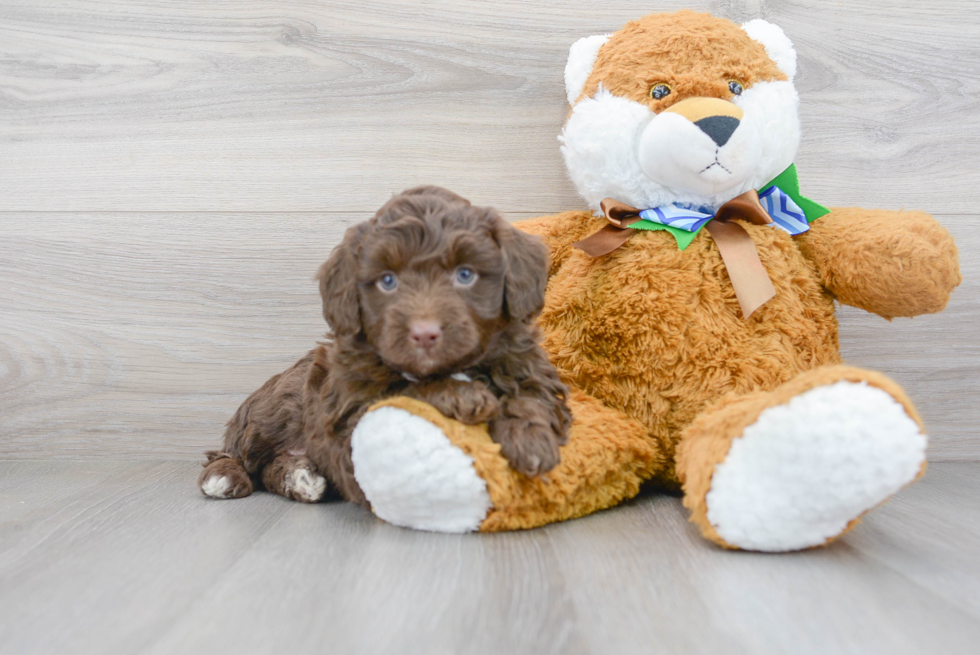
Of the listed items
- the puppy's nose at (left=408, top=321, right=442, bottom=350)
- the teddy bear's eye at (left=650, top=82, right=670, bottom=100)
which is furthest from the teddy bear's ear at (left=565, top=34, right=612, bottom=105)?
the puppy's nose at (left=408, top=321, right=442, bottom=350)

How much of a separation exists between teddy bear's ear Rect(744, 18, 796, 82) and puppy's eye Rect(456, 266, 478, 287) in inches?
35.0

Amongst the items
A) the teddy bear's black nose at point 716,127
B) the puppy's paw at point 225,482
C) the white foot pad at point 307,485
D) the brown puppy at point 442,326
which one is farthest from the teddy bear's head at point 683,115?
the puppy's paw at point 225,482

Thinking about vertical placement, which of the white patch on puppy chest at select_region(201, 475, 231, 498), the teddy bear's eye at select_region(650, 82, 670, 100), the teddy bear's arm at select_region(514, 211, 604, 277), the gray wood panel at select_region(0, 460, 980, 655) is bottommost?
the white patch on puppy chest at select_region(201, 475, 231, 498)

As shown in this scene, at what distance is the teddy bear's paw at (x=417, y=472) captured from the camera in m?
1.20

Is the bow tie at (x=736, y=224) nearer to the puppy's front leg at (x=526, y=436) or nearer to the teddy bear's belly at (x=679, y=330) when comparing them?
the teddy bear's belly at (x=679, y=330)

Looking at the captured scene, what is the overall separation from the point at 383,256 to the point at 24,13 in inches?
57.9

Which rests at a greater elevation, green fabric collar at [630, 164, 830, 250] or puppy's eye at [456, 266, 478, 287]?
green fabric collar at [630, 164, 830, 250]

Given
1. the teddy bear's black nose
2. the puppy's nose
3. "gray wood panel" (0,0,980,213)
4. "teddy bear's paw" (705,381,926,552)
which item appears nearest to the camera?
"teddy bear's paw" (705,381,926,552)

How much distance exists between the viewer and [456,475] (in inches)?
47.5

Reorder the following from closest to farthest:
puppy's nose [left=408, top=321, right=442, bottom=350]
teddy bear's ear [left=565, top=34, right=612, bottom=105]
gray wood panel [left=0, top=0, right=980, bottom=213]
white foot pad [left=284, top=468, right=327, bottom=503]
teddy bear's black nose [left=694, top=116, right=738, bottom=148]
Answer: puppy's nose [left=408, top=321, right=442, bottom=350] < teddy bear's black nose [left=694, top=116, right=738, bottom=148] < white foot pad [left=284, top=468, right=327, bottom=503] < teddy bear's ear [left=565, top=34, right=612, bottom=105] < gray wood panel [left=0, top=0, right=980, bottom=213]

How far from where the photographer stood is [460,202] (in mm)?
1343

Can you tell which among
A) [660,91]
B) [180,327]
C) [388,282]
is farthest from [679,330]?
[180,327]

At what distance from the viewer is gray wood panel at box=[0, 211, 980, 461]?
1.97m

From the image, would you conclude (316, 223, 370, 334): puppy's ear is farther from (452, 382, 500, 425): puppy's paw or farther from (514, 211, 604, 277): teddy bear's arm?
(514, 211, 604, 277): teddy bear's arm
